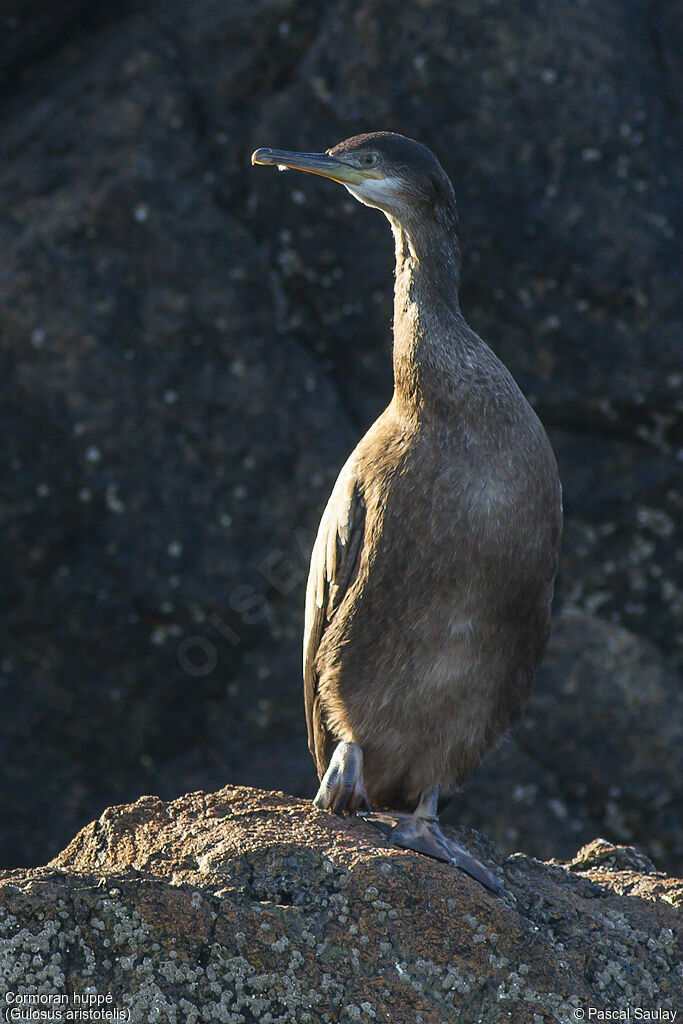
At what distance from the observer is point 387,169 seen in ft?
14.1

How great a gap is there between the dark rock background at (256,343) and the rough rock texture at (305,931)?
10.1 ft

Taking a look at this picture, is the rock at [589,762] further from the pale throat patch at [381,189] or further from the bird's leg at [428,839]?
the pale throat patch at [381,189]

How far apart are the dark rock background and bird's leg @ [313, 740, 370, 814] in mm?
2751

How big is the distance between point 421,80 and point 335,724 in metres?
3.90

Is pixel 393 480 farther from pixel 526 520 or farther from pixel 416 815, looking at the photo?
pixel 416 815

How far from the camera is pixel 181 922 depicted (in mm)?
2934

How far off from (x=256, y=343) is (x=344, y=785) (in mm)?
3371

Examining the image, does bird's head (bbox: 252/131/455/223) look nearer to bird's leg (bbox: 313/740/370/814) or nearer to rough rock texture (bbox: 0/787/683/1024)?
bird's leg (bbox: 313/740/370/814)

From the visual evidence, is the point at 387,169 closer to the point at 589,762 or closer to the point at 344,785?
the point at 344,785

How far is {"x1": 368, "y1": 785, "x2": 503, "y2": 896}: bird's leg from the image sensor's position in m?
3.58

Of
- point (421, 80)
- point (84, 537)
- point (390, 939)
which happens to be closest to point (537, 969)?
point (390, 939)

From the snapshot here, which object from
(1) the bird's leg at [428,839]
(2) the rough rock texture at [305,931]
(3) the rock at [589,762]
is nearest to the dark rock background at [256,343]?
(3) the rock at [589,762]

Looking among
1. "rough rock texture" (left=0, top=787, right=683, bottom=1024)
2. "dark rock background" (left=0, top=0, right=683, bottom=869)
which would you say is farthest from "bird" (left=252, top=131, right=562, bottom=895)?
"dark rock background" (left=0, top=0, right=683, bottom=869)

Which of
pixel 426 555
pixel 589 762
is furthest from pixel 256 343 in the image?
pixel 426 555
